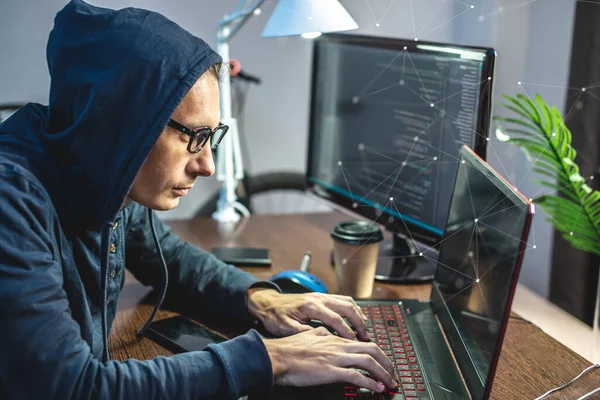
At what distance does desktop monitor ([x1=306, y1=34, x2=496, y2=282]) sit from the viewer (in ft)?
3.98

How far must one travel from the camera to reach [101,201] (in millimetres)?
936

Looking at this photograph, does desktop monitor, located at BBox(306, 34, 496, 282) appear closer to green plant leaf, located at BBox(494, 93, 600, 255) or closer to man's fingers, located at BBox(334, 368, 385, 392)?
green plant leaf, located at BBox(494, 93, 600, 255)

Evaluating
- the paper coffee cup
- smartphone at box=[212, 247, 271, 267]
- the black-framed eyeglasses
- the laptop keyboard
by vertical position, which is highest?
the black-framed eyeglasses

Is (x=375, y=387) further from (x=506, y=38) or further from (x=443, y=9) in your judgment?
(x=506, y=38)

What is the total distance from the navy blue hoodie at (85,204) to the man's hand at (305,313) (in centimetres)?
19

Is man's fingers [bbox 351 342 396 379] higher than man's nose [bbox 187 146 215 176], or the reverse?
man's nose [bbox 187 146 215 176]

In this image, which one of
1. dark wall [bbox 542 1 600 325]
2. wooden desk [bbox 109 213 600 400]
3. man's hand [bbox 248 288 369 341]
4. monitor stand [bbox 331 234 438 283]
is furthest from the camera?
dark wall [bbox 542 1 600 325]

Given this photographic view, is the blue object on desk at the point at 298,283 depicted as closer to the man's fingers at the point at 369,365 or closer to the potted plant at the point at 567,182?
the man's fingers at the point at 369,365

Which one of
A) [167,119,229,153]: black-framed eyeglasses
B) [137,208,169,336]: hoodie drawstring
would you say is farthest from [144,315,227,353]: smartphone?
[167,119,229,153]: black-framed eyeglasses

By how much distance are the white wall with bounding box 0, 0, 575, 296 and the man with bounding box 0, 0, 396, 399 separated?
37 centimetres

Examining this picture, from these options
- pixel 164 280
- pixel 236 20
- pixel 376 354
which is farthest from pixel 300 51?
pixel 376 354

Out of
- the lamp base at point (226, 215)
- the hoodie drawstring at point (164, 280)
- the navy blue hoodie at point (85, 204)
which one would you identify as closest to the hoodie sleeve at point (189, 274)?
the hoodie drawstring at point (164, 280)

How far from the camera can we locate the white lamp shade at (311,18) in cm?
125

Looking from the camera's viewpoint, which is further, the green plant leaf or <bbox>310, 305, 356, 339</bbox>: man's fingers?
the green plant leaf
